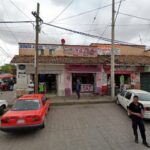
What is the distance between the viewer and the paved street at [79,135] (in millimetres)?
→ 7617

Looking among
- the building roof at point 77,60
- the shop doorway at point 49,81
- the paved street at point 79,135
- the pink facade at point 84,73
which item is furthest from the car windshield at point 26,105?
the shop doorway at point 49,81

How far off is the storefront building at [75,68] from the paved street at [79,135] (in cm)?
694

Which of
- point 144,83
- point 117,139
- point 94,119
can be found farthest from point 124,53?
point 117,139

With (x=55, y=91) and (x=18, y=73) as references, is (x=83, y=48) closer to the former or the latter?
(x=55, y=91)

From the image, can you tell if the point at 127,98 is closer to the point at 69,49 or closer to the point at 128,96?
the point at 128,96

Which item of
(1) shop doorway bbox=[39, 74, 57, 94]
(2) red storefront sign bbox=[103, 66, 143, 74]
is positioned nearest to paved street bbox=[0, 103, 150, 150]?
(1) shop doorway bbox=[39, 74, 57, 94]

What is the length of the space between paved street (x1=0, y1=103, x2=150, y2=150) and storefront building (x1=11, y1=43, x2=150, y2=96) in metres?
6.94

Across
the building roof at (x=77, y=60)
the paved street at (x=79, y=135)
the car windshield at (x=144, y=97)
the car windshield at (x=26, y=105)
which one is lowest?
the paved street at (x=79, y=135)

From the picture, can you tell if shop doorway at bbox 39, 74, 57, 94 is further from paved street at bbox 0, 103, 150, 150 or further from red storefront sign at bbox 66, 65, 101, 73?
paved street at bbox 0, 103, 150, 150

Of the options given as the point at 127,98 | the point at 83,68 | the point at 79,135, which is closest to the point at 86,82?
the point at 83,68

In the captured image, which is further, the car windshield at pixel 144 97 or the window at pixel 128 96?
the window at pixel 128 96

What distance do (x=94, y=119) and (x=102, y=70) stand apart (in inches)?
373

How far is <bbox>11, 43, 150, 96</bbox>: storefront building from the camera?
19.1 metres

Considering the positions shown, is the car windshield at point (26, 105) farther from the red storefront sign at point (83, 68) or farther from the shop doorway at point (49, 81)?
the shop doorway at point (49, 81)
